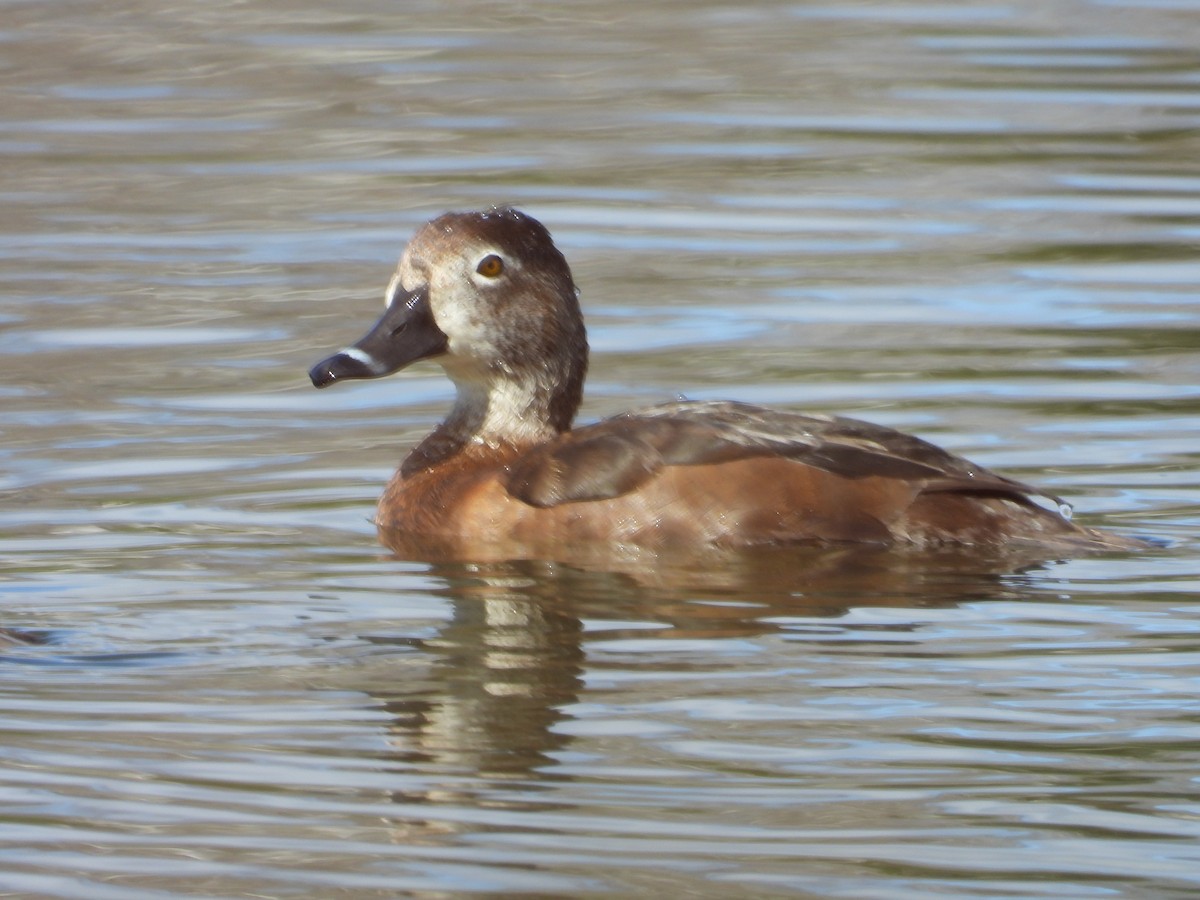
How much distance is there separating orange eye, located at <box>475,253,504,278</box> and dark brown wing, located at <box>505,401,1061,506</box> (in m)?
0.88

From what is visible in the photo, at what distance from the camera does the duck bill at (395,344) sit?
28.7 feet

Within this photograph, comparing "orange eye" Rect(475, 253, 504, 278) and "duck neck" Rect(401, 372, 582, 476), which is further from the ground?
"orange eye" Rect(475, 253, 504, 278)

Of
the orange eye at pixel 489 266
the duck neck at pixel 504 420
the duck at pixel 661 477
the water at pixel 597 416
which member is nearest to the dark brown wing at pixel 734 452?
the duck at pixel 661 477

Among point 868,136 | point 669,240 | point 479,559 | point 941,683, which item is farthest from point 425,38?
point 941,683

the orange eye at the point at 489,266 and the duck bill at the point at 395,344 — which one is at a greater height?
the orange eye at the point at 489,266

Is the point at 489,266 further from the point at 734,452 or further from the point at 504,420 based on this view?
the point at 734,452

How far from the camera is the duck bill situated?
874 centimetres

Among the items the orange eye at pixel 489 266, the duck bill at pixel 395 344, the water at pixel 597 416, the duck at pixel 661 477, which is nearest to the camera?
the water at pixel 597 416

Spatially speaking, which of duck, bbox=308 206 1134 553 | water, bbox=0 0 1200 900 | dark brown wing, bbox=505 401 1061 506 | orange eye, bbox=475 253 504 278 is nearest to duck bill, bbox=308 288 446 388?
duck, bbox=308 206 1134 553

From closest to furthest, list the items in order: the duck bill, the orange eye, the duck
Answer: the duck
the duck bill
the orange eye

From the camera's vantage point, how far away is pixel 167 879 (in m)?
5.24

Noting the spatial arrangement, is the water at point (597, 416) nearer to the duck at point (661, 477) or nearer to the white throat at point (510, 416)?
the duck at point (661, 477)

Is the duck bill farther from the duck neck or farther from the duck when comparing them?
the duck neck

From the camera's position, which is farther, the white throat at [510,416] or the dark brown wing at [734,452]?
the white throat at [510,416]
